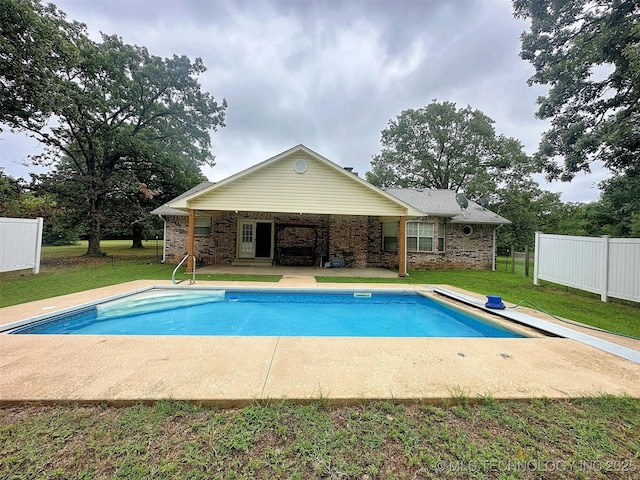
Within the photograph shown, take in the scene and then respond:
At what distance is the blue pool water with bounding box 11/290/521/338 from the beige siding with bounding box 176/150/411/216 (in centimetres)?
394

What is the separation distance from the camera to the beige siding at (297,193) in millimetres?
10961

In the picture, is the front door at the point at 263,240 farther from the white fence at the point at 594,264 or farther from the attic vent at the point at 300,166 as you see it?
the white fence at the point at 594,264

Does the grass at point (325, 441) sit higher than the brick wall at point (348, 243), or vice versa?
the brick wall at point (348, 243)

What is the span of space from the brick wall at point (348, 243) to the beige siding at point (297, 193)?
332cm

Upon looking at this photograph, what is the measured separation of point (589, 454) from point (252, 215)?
47.7 ft

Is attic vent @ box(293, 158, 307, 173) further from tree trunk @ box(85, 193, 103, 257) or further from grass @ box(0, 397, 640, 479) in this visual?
tree trunk @ box(85, 193, 103, 257)

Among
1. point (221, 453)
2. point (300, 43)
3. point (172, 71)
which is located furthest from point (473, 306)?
point (172, 71)

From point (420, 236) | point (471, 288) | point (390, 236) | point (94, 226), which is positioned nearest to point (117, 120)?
point (94, 226)

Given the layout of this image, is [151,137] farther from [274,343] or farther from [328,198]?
[274,343]

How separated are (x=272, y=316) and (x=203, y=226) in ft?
32.1

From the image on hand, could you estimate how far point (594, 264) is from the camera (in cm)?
764

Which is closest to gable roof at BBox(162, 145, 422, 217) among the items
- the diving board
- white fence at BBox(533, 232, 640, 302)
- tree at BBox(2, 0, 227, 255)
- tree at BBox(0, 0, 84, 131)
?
white fence at BBox(533, 232, 640, 302)

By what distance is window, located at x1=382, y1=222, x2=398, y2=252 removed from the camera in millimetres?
14867

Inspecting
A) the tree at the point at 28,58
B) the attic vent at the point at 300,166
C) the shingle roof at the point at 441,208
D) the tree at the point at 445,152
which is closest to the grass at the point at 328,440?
the attic vent at the point at 300,166
